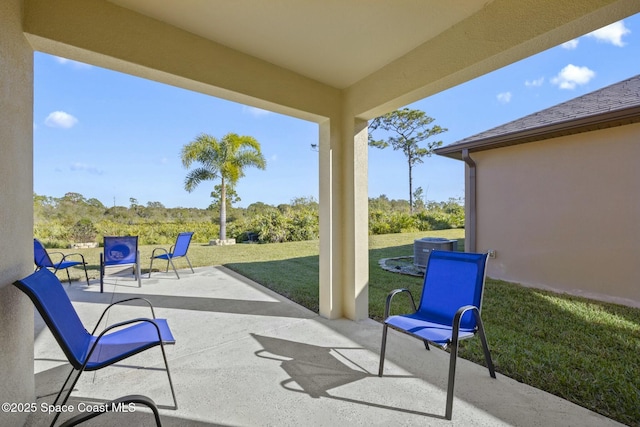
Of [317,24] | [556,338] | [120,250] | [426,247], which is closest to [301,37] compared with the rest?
[317,24]

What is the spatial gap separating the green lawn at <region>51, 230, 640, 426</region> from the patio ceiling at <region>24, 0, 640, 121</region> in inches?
100

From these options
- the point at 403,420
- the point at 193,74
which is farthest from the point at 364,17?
the point at 403,420

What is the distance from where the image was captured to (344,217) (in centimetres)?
366

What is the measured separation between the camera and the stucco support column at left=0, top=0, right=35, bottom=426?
1.54 meters

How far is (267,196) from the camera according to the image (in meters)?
16.1

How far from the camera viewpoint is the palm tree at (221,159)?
12.1 metres

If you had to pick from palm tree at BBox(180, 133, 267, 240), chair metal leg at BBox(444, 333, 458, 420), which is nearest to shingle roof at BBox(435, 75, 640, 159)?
chair metal leg at BBox(444, 333, 458, 420)

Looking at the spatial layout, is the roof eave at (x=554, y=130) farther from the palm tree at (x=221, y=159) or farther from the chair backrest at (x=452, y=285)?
the palm tree at (x=221, y=159)

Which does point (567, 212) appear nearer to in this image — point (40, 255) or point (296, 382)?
point (296, 382)

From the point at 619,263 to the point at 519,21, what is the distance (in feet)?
15.5

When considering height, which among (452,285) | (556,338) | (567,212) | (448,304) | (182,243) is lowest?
(556,338)

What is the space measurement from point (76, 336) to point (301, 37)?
115 inches

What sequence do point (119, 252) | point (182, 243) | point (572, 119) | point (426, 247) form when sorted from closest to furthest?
point (572, 119)
point (119, 252)
point (182, 243)
point (426, 247)

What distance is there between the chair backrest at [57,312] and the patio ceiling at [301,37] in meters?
1.65
